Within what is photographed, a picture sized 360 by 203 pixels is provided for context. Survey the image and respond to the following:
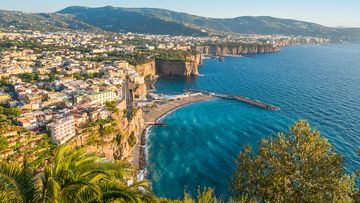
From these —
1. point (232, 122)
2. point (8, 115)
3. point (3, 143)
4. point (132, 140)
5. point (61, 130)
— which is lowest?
point (232, 122)

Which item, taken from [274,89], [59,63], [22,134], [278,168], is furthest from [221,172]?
[59,63]

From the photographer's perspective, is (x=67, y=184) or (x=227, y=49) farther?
(x=227, y=49)

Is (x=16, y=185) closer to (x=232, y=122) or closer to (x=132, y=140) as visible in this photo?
(x=132, y=140)

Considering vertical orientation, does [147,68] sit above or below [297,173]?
below

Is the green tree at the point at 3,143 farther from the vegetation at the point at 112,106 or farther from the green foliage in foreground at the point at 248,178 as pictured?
the green foliage in foreground at the point at 248,178

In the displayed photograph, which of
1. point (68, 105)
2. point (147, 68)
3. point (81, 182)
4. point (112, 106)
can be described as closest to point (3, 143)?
point (68, 105)
